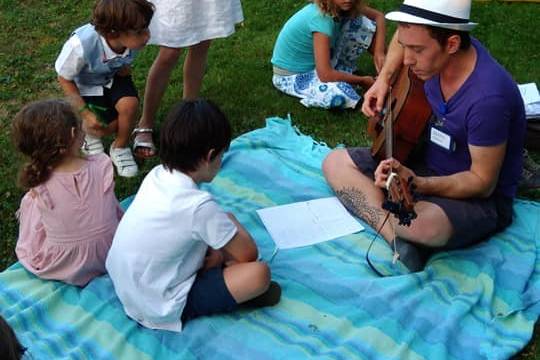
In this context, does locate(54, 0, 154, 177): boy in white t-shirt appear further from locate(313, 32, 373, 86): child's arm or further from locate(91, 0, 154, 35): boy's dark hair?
locate(313, 32, 373, 86): child's arm

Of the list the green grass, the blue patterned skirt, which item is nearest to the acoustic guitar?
the green grass

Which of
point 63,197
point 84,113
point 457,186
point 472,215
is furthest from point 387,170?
point 84,113

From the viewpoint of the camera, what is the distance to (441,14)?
2992mm

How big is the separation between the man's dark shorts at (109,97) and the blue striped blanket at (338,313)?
126 centimetres

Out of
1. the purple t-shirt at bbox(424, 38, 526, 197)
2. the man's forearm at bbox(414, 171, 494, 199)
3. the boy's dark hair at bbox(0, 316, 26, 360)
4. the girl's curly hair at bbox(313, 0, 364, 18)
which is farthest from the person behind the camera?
the girl's curly hair at bbox(313, 0, 364, 18)

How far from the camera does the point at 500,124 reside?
10.2 feet

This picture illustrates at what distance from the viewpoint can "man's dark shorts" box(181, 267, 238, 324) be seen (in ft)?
9.55

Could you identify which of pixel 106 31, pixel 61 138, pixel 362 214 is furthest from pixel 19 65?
pixel 362 214

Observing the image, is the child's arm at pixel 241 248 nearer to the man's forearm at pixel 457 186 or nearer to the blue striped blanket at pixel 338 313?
the blue striped blanket at pixel 338 313

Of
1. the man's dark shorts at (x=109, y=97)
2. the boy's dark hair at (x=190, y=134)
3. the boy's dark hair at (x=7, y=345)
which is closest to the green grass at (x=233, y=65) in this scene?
the man's dark shorts at (x=109, y=97)

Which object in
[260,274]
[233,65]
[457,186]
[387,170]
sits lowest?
[233,65]

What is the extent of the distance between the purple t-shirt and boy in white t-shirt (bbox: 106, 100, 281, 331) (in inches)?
43.9

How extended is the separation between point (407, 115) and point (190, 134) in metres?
1.28

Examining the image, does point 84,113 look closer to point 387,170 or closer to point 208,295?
point 208,295
